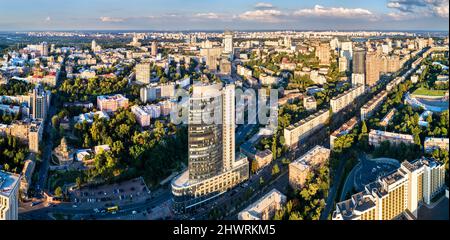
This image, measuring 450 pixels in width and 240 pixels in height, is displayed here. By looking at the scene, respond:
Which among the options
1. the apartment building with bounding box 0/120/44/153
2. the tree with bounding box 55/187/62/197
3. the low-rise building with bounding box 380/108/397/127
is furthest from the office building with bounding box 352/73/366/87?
the tree with bounding box 55/187/62/197

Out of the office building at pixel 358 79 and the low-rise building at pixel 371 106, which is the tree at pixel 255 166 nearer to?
the low-rise building at pixel 371 106

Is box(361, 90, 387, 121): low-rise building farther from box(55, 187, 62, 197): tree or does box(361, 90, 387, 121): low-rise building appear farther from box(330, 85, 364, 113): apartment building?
box(55, 187, 62, 197): tree

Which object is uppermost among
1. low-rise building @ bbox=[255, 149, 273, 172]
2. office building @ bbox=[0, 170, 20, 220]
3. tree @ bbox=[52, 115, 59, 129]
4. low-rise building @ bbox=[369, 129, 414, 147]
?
tree @ bbox=[52, 115, 59, 129]

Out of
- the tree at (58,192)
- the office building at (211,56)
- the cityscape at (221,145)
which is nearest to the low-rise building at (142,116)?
the cityscape at (221,145)

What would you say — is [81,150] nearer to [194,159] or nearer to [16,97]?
[194,159]

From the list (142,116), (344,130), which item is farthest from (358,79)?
(142,116)
